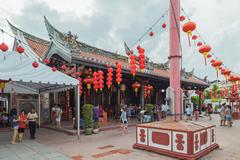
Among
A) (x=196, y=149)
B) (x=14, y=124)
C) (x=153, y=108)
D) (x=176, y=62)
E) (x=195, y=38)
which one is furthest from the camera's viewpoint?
(x=153, y=108)

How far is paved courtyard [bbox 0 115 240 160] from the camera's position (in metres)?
5.91

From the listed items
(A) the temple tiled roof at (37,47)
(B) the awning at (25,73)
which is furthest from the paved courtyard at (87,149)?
(A) the temple tiled roof at (37,47)

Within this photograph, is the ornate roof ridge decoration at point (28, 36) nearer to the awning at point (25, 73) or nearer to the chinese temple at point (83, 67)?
the chinese temple at point (83, 67)

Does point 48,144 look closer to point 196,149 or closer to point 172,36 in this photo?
point 196,149

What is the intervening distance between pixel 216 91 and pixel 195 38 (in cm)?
3107

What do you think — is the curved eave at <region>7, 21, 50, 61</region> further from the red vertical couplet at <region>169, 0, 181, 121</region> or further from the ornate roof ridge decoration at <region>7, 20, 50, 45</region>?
the red vertical couplet at <region>169, 0, 181, 121</region>

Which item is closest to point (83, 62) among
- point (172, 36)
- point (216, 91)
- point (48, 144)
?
point (48, 144)

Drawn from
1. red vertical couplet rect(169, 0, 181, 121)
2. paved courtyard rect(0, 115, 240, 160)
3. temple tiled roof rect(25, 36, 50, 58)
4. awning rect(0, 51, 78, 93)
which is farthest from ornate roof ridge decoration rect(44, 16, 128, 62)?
red vertical couplet rect(169, 0, 181, 121)

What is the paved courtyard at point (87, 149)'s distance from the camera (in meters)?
5.91

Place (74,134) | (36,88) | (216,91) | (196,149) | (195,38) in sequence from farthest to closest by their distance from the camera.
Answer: (216,91) → (36,88) → (74,134) → (195,38) → (196,149)

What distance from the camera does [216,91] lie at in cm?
3481

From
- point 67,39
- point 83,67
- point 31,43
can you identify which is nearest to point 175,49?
point 83,67

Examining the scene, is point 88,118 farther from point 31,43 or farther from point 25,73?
point 31,43

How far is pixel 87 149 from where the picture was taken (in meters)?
6.79
